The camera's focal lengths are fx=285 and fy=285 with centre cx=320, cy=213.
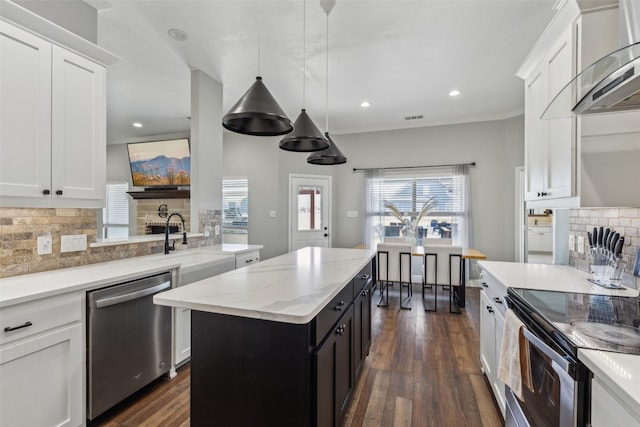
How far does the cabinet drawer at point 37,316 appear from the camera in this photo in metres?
1.33

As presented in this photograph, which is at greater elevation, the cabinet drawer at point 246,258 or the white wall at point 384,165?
the white wall at point 384,165

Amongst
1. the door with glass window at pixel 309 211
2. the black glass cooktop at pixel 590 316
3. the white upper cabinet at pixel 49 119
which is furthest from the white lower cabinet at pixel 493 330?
the door with glass window at pixel 309 211

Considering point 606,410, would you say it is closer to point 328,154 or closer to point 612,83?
point 612,83

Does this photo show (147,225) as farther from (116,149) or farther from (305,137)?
(305,137)

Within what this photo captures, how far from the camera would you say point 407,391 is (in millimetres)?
2152

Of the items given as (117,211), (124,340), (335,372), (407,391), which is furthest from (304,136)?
(117,211)

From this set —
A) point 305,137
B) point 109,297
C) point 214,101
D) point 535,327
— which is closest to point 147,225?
point 214,101

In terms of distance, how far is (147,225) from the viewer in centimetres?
557

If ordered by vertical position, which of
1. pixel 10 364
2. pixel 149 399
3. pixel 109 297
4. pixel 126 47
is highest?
pixel 126 47

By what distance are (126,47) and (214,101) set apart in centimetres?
98

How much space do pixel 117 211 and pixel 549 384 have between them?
24.6 feet

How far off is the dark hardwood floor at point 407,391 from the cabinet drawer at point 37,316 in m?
0.79

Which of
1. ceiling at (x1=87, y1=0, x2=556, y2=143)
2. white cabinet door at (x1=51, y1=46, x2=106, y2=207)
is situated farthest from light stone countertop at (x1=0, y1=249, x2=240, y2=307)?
ceiling at (x1=87, y1=0, x2=556, y2=143)

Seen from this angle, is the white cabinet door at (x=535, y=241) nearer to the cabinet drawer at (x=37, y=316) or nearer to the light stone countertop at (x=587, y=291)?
the light stone countertop at (x=587, y=291)
